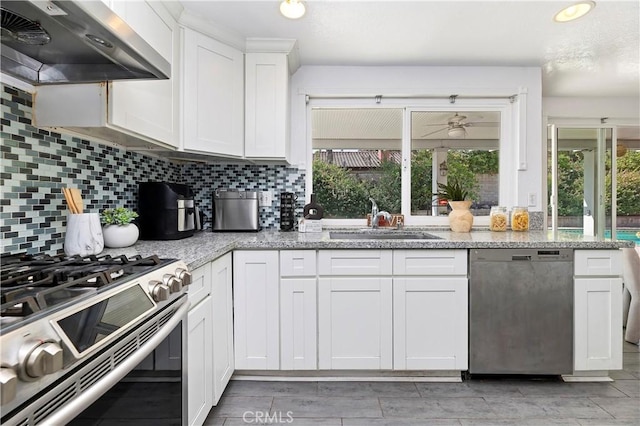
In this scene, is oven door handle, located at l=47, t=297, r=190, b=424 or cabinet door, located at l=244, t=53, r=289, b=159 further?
cabinet door, located at l=244, t=53, r=289, b=159

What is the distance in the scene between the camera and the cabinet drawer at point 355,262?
2.08 meters

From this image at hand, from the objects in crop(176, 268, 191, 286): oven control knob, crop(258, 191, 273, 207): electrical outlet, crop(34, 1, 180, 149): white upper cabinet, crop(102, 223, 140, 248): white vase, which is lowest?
crop(176, 268, 191, 286): oven control knob

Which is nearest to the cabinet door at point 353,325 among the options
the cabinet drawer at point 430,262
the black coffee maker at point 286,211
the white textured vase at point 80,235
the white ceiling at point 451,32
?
the cabinet drawer at point 430,262

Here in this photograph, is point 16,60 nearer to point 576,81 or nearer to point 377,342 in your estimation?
point 377,342

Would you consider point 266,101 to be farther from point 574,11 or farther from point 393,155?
point 574,11

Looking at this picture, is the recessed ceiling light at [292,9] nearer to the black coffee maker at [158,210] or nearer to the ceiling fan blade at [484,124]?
the black coffee maker at [158,210]

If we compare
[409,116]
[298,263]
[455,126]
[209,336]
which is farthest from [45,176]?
[455,126]

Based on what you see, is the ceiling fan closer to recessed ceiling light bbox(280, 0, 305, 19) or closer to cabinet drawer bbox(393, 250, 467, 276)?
cabinet drawer bbox(393, 250, 467, 276)

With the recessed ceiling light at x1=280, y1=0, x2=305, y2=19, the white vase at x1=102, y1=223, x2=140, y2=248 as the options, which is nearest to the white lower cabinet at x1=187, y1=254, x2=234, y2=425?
the white vase at x1=102, y1=223, x2=140, y2=248

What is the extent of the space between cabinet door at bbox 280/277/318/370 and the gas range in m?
0.95

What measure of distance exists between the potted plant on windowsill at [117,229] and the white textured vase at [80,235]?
0.77 ft

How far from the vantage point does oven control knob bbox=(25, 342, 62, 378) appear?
58 cm

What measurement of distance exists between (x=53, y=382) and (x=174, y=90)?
1605 mm

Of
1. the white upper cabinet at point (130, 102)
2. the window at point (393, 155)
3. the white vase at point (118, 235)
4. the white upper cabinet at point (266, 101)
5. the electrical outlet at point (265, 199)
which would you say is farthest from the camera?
the window at point (393, 155)
